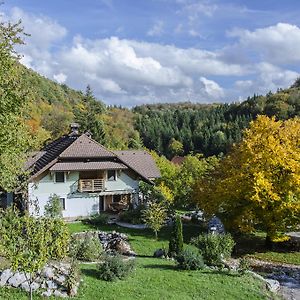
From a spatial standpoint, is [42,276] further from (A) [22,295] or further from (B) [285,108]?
(B) [285,108]

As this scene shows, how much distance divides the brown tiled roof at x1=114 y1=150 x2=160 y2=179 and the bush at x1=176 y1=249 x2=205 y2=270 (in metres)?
19.7

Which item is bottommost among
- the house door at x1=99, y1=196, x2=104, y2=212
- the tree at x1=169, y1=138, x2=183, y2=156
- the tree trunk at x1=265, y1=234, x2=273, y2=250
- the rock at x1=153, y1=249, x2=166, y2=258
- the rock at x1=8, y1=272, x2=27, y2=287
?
the tree trunk at x1=265, y1=234, x2=273, y2=250

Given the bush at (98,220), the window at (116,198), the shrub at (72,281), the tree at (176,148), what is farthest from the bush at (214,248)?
the tree at (176,148)

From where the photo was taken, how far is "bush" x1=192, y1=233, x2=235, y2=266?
21.7 metres

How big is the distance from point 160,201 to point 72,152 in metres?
8.28

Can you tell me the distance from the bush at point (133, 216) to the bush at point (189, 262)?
1301cm

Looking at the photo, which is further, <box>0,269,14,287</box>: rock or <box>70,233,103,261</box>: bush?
<box>70,233,103,261</box>: bush

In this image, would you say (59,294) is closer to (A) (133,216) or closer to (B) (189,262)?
(B) (189,262)

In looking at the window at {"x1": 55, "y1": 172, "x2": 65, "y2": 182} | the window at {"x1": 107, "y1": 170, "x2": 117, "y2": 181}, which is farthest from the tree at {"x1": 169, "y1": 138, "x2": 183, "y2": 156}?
the window at {"x1": 55, "y1": 172, "x2": 65, "y2": 182}

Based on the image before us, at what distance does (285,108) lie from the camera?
90125 millimetres

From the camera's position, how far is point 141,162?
41812mm

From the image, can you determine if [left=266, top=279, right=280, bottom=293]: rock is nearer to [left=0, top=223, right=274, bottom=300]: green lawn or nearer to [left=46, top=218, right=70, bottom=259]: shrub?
[left=0, top=223, right=274, bottom=300]: green lawn

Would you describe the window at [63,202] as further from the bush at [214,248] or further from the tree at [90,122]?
the tree at [90,122]

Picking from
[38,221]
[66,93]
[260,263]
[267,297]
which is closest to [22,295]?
[38,221]
